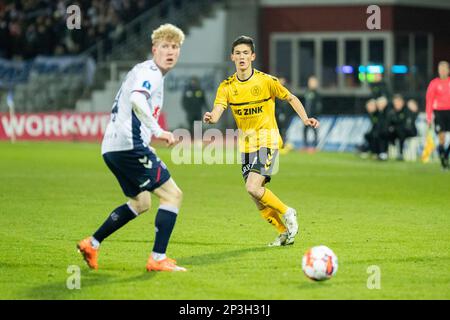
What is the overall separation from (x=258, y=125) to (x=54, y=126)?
2460 cm

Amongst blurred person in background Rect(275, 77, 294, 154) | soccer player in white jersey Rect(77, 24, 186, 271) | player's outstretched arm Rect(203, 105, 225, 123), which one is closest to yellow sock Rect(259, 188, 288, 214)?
player's outstretched arm Rect(203, 105, 225, 123)

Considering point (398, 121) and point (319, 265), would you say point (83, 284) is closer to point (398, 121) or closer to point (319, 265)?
point (319, 265)

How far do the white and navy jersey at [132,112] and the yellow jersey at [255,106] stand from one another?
227cm

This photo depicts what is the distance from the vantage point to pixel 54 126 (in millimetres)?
35906

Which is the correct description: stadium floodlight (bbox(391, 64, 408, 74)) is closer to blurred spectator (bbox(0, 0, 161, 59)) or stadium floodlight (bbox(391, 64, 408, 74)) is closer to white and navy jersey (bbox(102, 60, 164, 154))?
blurred spectator (bbox(0, 0, 161, 59))

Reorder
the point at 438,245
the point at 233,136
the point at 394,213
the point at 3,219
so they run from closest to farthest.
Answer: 1. the point at 438,245
2. the point at 3,219
3. the point at 394,213
4. the point at 233,136

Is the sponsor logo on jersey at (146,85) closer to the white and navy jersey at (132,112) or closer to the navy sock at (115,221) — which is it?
the white and navy jersey at (132,112)

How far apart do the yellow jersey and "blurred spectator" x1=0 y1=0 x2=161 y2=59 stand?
2758 centimetres

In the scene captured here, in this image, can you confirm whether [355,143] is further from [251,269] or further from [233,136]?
[251,269]

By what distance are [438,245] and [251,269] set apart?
2764 mm

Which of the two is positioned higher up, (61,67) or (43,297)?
(61,67)

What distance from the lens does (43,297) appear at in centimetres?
881

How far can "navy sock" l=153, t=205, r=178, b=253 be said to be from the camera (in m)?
10.0
